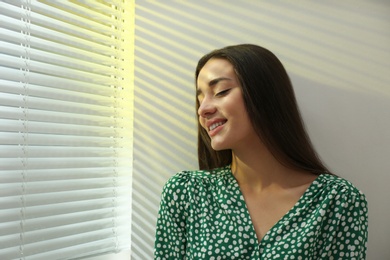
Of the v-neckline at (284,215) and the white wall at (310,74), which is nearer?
the v-neckline at (284,215)

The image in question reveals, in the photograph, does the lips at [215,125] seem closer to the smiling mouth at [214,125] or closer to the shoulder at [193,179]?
the smiling mouth at [214,125]

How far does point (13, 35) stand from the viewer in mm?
1268

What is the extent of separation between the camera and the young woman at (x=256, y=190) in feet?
4.01

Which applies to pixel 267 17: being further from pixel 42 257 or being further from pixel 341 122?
pixel 42 257

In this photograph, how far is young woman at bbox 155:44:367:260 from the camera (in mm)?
1224

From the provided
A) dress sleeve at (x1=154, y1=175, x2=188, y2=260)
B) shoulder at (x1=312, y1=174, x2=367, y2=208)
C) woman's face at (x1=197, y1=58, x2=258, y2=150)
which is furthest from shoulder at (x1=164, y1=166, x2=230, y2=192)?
shoulder at (x1=312, y1=174, x2=367, y2=208)

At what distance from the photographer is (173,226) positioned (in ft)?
4.35

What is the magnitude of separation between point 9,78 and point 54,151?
28cm

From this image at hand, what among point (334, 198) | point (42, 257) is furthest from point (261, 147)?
point (42, 257)

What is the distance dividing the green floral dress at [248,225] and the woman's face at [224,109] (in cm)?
19

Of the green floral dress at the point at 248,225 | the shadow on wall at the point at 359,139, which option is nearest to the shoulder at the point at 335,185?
the green floral dress at the point at 248,225

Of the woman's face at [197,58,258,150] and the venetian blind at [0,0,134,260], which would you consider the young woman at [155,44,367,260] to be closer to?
the woman's face at [197,58,258,150]

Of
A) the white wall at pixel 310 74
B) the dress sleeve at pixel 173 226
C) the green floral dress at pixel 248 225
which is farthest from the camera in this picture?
the white wall at pixel 310 74

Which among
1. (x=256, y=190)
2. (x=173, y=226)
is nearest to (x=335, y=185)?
(x=256, y=190)
